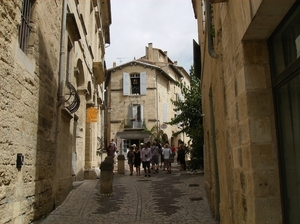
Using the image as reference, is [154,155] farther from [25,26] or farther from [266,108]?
[266,108]

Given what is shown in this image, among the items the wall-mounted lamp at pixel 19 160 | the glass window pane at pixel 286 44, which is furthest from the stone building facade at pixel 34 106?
the glass window pane at pixel 286 44

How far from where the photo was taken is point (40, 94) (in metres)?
5.62

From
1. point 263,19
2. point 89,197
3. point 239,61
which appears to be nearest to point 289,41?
point 263,19

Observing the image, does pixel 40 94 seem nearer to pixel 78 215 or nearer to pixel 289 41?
pixel 78 215

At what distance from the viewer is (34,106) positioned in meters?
5.26

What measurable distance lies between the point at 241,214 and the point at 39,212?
3843 mm

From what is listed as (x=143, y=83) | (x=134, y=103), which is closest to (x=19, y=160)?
(x=134, y=103)

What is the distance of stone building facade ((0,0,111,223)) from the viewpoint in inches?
157

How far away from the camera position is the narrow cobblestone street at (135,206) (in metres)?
5.96

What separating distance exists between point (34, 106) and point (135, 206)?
334 centimetres

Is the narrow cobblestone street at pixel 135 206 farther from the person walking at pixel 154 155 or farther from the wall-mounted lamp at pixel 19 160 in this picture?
the person walking at pixel 154 155

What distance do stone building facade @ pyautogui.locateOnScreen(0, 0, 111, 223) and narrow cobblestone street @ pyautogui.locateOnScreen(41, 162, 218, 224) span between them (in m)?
0.39

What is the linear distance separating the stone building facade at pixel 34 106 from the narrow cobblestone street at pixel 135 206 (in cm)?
39

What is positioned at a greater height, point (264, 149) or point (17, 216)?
point (264, 149)
